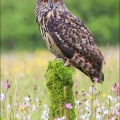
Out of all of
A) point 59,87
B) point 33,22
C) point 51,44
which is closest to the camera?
point 59,87

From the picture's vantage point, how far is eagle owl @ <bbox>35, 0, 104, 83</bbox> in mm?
6629

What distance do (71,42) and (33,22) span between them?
1573 inches

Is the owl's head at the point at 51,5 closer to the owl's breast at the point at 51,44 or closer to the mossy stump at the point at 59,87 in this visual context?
the owl's breast at the point at 51,44

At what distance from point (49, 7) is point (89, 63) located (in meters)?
1.18

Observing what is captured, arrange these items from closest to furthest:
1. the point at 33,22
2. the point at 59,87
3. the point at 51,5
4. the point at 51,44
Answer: the point at 59,87
the point at 51,44
the point at 51,5
the point at 33,22

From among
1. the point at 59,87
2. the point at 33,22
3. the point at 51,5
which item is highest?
the point at 33,22

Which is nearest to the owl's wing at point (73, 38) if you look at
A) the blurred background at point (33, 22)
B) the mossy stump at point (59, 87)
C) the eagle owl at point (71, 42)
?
the eagle owl at point (71, 42)

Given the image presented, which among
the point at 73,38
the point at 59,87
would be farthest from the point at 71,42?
the point at 59,87

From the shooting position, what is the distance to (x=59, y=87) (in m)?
5.45

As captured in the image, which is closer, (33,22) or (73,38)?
(73,38)

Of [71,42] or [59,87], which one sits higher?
[71,42]

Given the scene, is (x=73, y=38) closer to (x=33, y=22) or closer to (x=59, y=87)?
(x=59, y=87)

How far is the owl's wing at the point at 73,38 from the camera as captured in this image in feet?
22.0

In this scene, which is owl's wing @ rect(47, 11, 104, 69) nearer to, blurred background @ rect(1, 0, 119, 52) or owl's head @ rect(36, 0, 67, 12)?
owl's head @ rect(36, 0, 67, 12)
